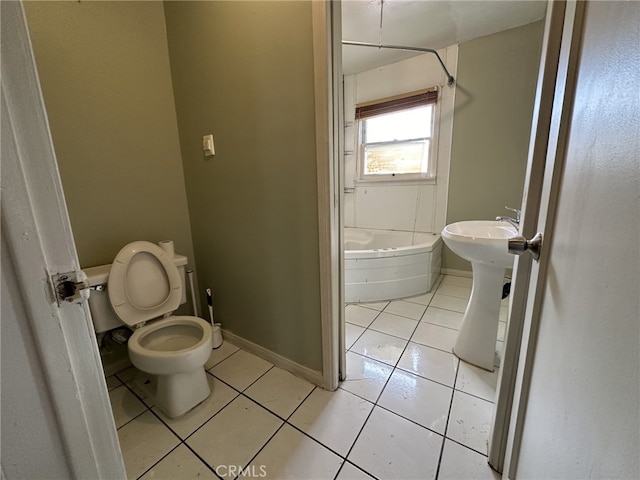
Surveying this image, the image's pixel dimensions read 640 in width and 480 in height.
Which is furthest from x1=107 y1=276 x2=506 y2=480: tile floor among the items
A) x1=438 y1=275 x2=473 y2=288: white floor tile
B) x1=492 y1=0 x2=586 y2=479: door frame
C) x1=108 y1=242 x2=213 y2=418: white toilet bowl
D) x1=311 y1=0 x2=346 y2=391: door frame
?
x1=438 y1=275 x2=473 y2=288: white floor tile

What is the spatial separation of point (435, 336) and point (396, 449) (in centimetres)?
96

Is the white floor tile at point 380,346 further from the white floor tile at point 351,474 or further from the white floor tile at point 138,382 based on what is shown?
the white floor tile at point 138,382

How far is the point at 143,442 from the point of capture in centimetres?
117

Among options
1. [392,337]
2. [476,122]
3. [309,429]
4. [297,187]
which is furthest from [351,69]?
[309,429]

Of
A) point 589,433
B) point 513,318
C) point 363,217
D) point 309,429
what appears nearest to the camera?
point 589,433

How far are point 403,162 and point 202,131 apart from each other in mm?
2226

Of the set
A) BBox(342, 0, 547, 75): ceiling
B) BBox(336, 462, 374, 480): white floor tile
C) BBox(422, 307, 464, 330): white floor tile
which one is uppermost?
BBox(342, 0, 547, 75): ceiling

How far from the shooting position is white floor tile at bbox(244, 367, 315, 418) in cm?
134

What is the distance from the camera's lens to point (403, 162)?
3010 mm

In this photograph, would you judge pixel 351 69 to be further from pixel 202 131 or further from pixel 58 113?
pixel 58 113

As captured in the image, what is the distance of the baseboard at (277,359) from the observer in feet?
4.86

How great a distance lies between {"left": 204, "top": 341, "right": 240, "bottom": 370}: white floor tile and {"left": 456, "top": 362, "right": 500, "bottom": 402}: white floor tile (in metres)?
1.44

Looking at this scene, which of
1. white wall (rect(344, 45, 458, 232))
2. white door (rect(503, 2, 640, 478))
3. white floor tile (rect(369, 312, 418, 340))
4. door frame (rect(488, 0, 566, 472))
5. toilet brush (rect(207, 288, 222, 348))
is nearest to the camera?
white door (rect(503, 2, 640, 478))

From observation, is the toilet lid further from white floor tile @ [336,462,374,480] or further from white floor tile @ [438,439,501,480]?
white floor tile @ [438,439,501,480]
